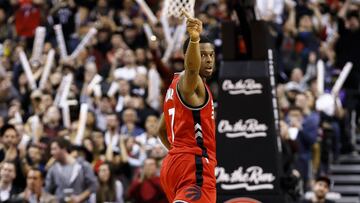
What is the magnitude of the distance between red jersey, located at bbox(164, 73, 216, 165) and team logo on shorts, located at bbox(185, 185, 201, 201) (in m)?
0.33

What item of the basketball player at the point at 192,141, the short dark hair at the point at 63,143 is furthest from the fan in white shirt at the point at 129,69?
the basketball player at the point at 192,141

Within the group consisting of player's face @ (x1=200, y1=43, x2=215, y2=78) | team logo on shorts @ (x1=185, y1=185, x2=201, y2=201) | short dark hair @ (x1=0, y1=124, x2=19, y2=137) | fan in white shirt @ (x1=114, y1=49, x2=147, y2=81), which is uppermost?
player's face @ (x1=200, y1=43, x2=215, y2=78)

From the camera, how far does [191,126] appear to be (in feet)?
34.4

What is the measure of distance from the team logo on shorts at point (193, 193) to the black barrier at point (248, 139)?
4.34 meters

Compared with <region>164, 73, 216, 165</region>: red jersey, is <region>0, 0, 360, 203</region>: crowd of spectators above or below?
below

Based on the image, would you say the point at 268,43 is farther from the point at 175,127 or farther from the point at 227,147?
the point at 175,127

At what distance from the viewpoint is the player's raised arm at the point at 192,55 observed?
32.9 ft

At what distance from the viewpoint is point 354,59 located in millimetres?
23422

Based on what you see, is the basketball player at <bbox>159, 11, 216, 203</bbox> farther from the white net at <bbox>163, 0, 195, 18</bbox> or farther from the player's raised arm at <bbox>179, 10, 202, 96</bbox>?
the white net at <bbox>163, 0, 195, 18</bbox>

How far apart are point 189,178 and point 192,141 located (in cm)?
35

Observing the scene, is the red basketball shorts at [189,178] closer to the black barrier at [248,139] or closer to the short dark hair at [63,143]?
the black barrier at [248,139]

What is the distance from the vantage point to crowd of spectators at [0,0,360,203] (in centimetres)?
1700

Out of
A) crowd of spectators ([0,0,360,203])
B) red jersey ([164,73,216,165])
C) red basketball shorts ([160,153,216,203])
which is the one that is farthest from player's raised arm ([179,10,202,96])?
crowd of spectators ([0,0,360,203])

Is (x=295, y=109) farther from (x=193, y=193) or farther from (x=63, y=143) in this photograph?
(x=193, y=193)
